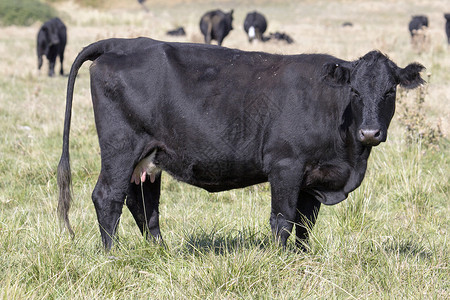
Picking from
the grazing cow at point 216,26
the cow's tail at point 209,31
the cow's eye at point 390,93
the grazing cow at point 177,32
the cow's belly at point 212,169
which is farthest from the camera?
the grazing cow at point 177,32

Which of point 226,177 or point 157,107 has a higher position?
point 157,107

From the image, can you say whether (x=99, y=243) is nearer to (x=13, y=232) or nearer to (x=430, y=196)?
(x=13, y=232)

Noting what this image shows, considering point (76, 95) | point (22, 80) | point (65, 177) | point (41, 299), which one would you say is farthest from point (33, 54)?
point (41, 299)

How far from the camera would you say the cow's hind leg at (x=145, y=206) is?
4957mm

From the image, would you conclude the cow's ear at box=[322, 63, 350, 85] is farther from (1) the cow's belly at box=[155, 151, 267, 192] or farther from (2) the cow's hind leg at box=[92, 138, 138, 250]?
(2) the cow's hind leg at box=[92, 138, 138, 250]

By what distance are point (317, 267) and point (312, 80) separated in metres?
1.33

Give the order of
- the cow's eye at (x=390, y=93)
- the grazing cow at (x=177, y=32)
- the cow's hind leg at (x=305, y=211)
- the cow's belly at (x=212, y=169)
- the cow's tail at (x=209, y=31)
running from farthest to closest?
1. the grazing cow at (x=177, y=32)
2. the cow's tail at (x=209, y=31)
3. the cow's hind leg at (x=305, y=211)
4. the cow's belly at (x=212, y=169)
5. the cow's eye at (x=390, y=93)

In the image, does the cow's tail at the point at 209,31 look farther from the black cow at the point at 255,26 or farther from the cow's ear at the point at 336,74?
the cow's ear at the point at 336,74

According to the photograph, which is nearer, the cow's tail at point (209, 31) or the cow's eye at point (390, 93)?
the cow's eye at point (390, 93)

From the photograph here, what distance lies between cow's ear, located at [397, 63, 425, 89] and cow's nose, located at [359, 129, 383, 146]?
56cm

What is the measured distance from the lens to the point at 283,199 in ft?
14.2

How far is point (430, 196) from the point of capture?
5.92 m

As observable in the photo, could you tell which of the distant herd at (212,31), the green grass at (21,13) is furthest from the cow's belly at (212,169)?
the green grass at (21,13)

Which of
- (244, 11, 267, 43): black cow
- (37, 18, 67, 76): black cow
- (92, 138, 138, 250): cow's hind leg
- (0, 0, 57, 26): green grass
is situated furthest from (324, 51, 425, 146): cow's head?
(0, 0, 57, 26): green grass
